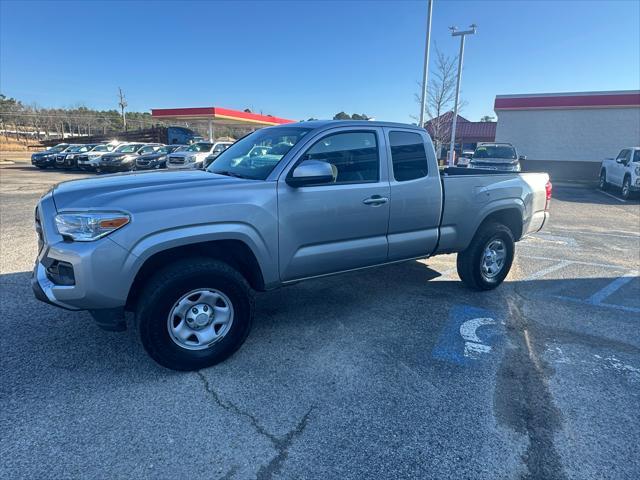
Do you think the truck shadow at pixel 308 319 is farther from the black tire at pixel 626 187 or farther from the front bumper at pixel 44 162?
the front bumper at pixel 44 162

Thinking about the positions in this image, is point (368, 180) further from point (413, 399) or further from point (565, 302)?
point (565, 302)

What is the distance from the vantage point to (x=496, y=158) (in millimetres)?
16875

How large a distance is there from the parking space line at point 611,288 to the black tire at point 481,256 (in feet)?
3.41

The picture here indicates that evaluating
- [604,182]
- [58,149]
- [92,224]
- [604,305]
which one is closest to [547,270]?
[604,305]

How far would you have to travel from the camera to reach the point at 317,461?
92.4 inches

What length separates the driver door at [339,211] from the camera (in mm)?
3438

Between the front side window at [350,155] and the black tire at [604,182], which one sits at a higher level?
the front side window at [350,155]

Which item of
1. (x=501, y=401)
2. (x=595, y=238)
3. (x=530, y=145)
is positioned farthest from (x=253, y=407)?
(x=530, y=145)

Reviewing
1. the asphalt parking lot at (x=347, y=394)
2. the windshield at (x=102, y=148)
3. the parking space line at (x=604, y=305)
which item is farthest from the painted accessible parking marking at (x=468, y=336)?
the windshield at (x=102, y=148)

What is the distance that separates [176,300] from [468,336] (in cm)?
263

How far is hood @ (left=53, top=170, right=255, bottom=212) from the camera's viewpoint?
2.83m

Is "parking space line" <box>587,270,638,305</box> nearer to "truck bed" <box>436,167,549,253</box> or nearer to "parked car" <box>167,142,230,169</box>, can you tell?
"truck bed" <box>436,167,549,253</box>

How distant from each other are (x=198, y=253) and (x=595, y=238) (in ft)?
27.9

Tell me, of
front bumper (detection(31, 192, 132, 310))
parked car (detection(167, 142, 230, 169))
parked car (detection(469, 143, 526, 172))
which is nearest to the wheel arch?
front bumper (detection(31, 192, 132, 310))
